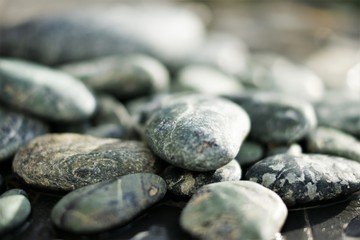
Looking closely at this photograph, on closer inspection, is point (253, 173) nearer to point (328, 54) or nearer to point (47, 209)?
point (47, 209)

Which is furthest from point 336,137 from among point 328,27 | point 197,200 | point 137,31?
point 328,27

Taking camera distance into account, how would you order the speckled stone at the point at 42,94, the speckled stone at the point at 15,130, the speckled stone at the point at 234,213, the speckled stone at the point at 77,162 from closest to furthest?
the speckled stone at the point at 234,213 → the speckled stone at the point at 77,162 → the speckled stone at the point at 15,130 → the speckled stone at the point at 42,94

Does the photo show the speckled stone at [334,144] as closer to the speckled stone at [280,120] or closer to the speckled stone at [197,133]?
the speckled stone at [280,120]

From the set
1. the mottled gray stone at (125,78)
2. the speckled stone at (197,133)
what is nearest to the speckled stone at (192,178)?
the speckled stone at (197,133)

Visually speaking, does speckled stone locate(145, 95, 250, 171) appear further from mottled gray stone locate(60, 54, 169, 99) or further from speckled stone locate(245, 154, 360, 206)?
mottled gray stone locate(60, 54, 169, 99)

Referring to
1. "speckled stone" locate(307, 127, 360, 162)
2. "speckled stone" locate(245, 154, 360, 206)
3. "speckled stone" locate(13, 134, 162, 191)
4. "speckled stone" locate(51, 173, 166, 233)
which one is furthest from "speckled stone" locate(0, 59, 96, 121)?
"speckled stone" locate(307, 127, 360, 162)
